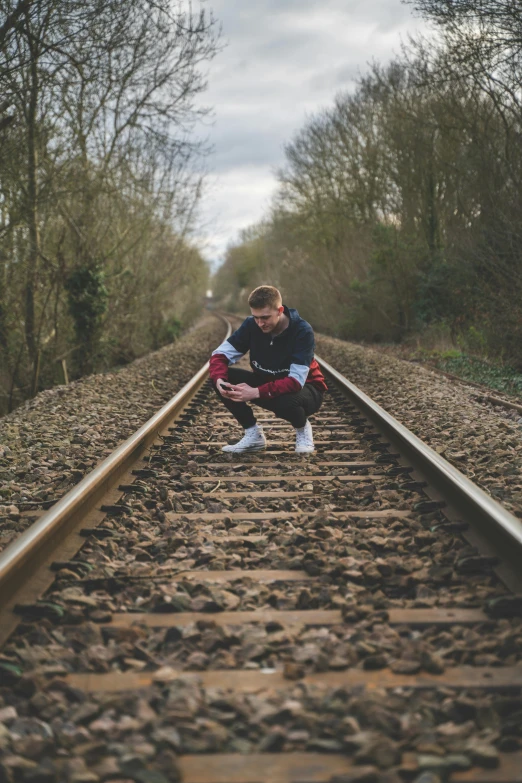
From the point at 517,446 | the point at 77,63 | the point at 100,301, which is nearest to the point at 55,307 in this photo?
the point at 100,301

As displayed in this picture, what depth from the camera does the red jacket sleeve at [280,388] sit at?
207 inches

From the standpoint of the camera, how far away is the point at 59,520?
3.49 m

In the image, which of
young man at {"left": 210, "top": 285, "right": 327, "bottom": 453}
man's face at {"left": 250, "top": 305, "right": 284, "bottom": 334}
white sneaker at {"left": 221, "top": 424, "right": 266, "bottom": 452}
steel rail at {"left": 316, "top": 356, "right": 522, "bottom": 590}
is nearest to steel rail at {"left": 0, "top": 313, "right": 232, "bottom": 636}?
white sneaker at {"left": 221, "top": 424, "right": 266, "bottom": 452}

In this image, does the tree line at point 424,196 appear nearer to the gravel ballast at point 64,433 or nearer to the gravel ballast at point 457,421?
the gravel ballast at point 457,421

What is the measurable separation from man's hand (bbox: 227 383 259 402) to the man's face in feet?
1.51

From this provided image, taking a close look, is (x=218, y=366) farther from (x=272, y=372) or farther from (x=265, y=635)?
(x=265, y=635)

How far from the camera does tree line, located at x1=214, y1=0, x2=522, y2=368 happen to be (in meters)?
13.1

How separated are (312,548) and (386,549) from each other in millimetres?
357

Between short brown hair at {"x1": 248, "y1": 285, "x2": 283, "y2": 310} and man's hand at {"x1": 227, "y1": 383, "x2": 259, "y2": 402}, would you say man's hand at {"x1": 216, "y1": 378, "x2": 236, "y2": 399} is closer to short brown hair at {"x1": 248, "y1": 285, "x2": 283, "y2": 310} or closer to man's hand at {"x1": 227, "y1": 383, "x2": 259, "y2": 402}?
man's hand at {"x1": 227, "y1": 383, "x2": 259, "y2": 402}

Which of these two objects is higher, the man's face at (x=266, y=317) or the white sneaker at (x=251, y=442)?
the man's face at (x=266, y=317)

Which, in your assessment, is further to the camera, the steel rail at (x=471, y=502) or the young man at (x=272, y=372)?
the young man at (x=272, y=372)

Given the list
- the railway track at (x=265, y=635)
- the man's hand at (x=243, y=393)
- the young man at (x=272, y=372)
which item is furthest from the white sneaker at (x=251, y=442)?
the railway track at (x=265, y=635)

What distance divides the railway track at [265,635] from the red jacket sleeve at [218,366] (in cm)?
123

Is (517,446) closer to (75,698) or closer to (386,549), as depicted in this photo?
(386,549)
